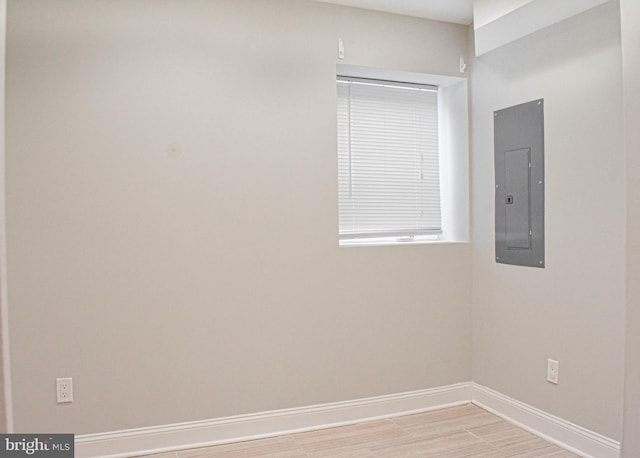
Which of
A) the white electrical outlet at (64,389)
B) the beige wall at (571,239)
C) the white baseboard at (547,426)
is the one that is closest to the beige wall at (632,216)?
the beige wall at (571,239)

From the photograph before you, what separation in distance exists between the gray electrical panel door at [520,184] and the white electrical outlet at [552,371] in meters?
0.56

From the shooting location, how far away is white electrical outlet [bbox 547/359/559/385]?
2.72 m

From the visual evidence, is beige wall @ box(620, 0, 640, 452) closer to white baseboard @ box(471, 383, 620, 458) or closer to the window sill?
white baseboard @ box(471, 383, 620, 458)

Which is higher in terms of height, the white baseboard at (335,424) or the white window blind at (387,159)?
the white window blind at (387,159)

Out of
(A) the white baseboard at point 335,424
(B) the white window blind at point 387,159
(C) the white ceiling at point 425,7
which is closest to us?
(A) the white baseboard at point 335,424

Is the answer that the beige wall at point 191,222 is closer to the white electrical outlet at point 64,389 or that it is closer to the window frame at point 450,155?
the white electrical outlet at point 64,389

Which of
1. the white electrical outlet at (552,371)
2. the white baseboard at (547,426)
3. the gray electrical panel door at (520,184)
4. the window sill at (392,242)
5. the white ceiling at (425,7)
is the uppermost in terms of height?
the white ceiling at (425,7)

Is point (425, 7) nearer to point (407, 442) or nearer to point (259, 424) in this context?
point (407, 442)

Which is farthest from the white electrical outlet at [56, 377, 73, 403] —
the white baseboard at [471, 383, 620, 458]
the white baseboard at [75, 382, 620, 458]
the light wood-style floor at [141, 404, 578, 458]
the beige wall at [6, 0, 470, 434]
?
the white baseboard at [471, 383, 620, 458]

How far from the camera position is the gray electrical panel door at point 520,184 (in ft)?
9.29

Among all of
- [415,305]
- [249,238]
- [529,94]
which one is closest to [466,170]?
[529,94]

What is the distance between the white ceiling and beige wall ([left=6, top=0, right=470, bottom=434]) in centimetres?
7

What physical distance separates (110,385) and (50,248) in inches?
31.3

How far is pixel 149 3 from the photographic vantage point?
2.65m
